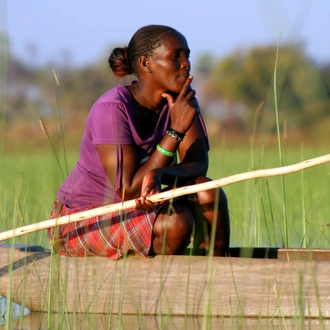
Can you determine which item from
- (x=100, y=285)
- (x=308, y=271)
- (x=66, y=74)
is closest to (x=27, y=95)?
(x=66, y=74)

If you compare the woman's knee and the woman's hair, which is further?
the woman's hair

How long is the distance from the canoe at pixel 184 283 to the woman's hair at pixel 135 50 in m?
0.72

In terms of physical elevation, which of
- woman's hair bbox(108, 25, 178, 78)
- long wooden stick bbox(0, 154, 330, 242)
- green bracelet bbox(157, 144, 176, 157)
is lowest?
long wooden stick bbox(0, 154, 330, 242)

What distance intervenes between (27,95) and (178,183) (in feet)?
2.98

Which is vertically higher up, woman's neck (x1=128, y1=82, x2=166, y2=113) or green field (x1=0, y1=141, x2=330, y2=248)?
woman's neck (x1=128, y1=82, x2=166, y2=113)

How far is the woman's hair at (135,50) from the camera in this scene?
9.12 ft

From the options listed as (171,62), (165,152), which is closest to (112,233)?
(165,152)

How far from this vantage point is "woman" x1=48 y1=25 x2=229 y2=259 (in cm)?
263

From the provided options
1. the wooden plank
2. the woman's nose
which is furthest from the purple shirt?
the wooden plank

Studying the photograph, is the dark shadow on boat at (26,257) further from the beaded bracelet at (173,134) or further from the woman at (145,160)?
the beaded bracelet at (173,134)

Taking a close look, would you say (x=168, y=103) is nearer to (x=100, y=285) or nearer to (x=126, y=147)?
(x=126, y=147)

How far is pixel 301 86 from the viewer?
1524 millimetres

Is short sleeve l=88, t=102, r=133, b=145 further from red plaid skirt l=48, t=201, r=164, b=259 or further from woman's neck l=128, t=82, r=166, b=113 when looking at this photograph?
red plaid skirt l=48, t=201, r=164, b=259

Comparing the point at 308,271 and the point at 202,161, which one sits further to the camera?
the point at 202,161
